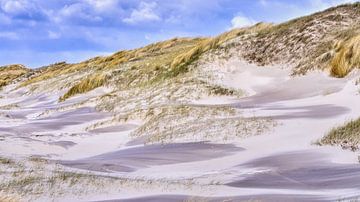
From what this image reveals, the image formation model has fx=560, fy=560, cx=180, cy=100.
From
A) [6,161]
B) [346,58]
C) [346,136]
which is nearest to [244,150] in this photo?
[346,136]

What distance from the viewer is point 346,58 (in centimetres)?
2845

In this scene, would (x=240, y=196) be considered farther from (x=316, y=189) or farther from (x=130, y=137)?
(x=130, y=137)

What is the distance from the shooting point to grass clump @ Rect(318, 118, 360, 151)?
1638 centimetres

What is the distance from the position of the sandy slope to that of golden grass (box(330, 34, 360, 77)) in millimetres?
637

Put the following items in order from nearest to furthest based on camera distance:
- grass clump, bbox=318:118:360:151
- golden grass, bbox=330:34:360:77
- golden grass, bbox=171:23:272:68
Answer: grass clump, bbox=318:118:360:151 → golden grass, bbox=330:34:360:77 → golden grass, bbox=171:23:272:68

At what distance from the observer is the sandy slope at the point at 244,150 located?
1168cm

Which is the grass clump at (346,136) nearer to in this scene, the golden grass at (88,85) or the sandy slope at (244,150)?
the sandy slope at (244,150)

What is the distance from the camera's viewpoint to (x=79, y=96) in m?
43.0

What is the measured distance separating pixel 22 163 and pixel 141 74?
26852 millimetres

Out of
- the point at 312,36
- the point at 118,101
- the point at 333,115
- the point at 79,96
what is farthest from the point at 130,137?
the point at 79,96

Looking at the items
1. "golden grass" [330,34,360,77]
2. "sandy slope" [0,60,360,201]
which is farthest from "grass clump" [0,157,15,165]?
"golden grass" [330,34,360,77]

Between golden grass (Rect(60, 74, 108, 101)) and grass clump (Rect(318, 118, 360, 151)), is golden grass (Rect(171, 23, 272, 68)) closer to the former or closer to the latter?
golden grass (Rect(60, 74, 108, 101))

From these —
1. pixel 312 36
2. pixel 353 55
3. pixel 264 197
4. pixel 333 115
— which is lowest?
pixel 264 197

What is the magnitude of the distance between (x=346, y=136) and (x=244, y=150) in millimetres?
3188
